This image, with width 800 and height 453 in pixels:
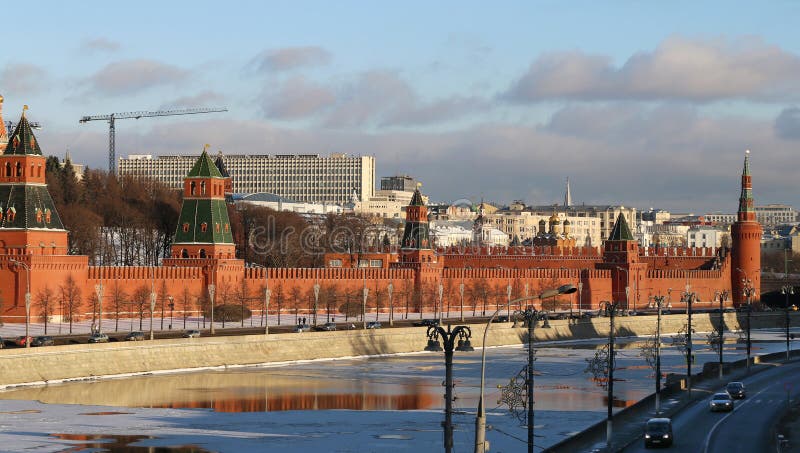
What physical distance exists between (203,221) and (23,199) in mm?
14540

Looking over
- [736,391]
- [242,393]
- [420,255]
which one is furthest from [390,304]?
[736,391]

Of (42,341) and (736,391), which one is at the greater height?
(42,341)

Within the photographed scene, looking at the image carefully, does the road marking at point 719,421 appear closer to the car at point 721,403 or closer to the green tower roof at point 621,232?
the car at point 721,403

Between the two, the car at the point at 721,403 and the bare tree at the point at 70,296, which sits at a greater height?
the bare tree at the point at 70,296

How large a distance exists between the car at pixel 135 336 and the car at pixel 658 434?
3227cm

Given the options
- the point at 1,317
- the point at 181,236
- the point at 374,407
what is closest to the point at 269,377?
the point at 374,407

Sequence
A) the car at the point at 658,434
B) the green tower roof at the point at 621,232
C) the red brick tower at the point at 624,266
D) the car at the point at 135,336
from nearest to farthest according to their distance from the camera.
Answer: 1. the car at the point at 658,434
2. the car at the point at 135,336
3. the red brick tower at the point at 624,266
4. the green tower roof at the point at 621,232

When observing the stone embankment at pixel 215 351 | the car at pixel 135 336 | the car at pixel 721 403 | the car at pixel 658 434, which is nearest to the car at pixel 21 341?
the stone embankment at pixel 215 351

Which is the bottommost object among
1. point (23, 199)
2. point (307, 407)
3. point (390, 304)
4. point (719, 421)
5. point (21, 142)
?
point (307, 407)

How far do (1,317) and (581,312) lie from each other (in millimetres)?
44438

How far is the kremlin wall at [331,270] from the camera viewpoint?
8319 cm

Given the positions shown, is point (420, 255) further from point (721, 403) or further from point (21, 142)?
point (721, 403)

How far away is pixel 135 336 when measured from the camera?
7150cm

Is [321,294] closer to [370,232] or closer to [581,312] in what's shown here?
[581,312]
